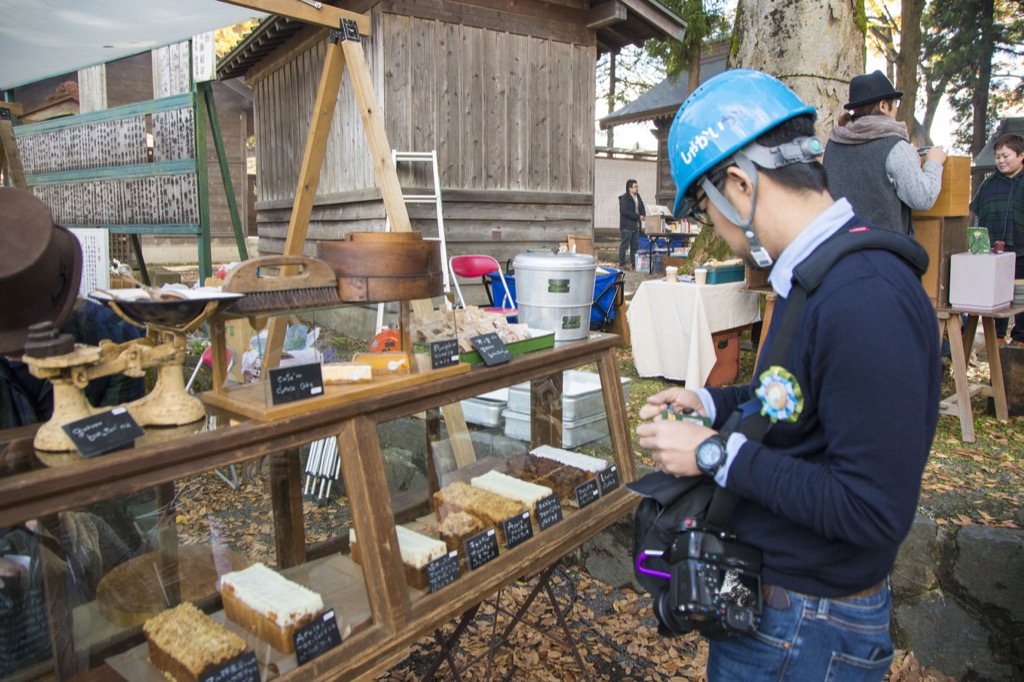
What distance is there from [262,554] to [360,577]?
1.30ft

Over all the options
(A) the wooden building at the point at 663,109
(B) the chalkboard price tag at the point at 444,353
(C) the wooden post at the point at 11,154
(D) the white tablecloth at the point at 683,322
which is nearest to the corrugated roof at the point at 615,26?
(C) the wooden post at the point at 11,154

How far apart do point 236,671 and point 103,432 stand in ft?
1.86

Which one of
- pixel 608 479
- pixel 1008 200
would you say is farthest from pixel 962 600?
pixel 1008 200

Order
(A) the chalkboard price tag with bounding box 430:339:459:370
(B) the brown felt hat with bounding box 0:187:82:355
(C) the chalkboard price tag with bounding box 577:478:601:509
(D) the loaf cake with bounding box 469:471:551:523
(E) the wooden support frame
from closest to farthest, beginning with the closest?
(B) the brown felt hat with bounding box 0:187:82:355 → (A) the chalkboard price tag with bounding box 430:339:459:370 → (D) the loaf cake with bounding box 469:471:551:523 → (C) the chalkboard price tag with bounding box 577:478:601:509 → (E) the wooden support frame

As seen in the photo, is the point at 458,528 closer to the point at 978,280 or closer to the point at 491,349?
the point at 491,349

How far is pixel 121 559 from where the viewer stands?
1.75 m

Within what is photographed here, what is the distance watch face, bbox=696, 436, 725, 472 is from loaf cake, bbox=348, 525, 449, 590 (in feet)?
2.68

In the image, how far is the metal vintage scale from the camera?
1396 mm

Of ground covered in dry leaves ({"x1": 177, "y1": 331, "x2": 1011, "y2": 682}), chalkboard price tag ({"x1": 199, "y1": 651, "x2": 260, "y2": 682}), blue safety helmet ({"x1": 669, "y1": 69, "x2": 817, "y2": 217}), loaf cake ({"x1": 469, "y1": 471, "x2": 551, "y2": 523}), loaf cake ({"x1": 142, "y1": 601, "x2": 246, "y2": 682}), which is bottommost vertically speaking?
ground covered in dry leaves ({"x1": 177, "y1": 331, "x2": 1011, "y2": 682})

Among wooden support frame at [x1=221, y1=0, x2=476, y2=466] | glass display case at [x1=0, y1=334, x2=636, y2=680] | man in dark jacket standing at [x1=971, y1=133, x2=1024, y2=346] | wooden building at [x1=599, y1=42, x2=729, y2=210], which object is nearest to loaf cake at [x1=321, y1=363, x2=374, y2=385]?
glass display case at [x1=0, y1=334, x2=636, y2=680]

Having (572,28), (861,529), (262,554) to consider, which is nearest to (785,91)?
(861,529)

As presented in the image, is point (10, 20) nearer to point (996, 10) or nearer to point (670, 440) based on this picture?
point (670, 440)

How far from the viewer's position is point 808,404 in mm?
1280

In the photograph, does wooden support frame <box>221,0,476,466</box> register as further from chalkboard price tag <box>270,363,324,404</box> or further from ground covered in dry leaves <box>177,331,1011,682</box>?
chalkboard price tag <box>270,363,324,404</box>
